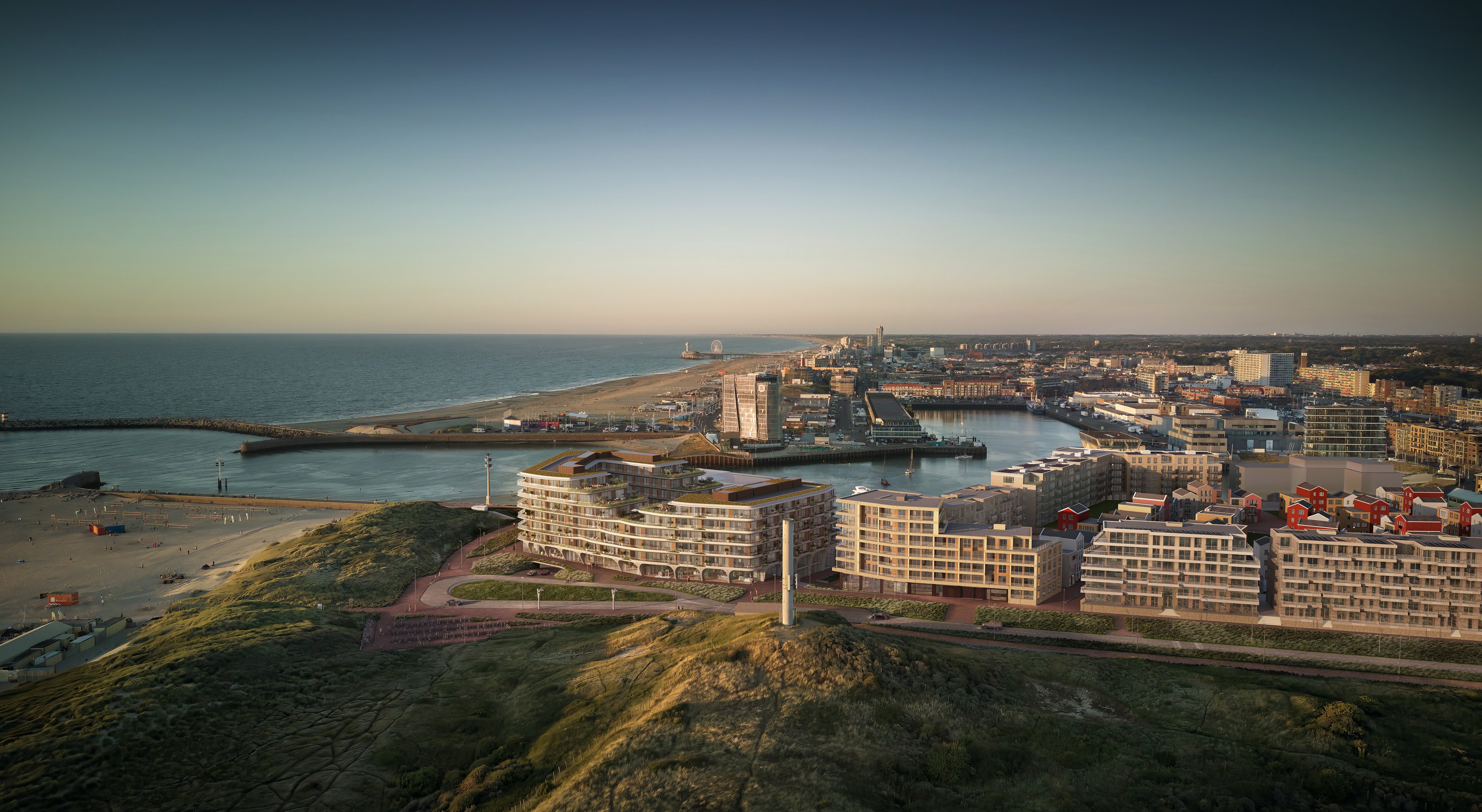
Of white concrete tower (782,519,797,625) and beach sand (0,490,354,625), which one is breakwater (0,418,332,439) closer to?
beach sand (0,490,354,625)

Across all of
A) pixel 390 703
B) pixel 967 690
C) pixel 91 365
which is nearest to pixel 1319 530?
pixel 967 690

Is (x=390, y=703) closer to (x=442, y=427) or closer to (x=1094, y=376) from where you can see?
(x=442, y=427)

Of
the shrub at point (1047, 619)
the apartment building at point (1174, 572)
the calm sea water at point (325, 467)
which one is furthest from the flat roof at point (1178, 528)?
the calm sea water at point (325, 467)

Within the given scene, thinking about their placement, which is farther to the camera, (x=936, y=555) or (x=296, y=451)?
(x=296, y=451)

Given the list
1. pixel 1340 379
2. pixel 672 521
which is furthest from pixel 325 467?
pixel 1340 379

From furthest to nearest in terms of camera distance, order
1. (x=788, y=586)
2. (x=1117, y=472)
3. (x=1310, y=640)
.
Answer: (x=1117, y=472) → (x=1310, y=640) → (x=788, y=586)

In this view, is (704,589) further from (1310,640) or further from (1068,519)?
(1310,640)

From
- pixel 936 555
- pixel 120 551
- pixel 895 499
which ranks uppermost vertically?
pixel 895 499

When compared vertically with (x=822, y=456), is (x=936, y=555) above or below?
above
